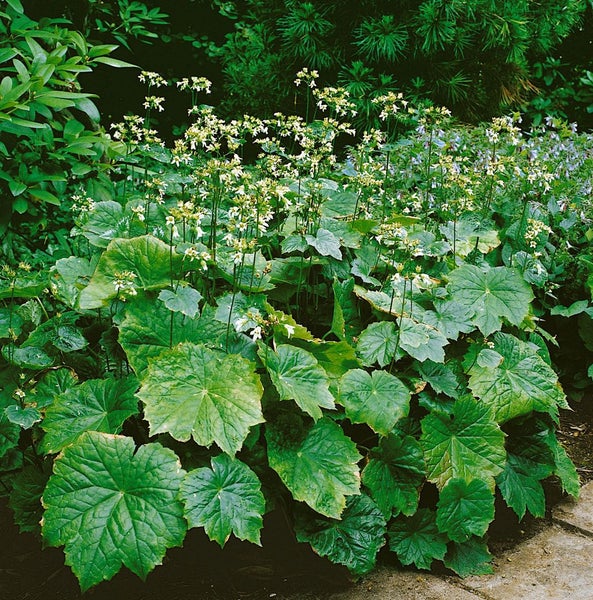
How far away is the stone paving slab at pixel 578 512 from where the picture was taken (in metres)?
2.58

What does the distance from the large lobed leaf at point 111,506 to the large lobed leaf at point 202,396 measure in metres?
0.09

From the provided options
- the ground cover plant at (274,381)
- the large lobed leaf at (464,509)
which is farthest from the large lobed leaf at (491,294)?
the large lobed leaf at (464,509)

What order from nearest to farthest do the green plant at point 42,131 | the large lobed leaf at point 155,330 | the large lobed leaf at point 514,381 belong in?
1. the large lobed leaf at point 155,330
2. the large lobed leaf at point 514,381
3. the green plant at point 42,131

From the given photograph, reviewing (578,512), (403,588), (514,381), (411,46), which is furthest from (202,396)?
(411,46)

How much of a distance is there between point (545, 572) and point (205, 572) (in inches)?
40.2

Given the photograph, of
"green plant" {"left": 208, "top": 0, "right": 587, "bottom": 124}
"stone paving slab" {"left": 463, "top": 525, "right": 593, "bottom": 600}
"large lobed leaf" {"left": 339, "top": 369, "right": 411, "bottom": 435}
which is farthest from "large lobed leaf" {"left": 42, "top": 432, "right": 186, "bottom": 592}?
"green plant" {"left": 208, "top": 0, "right": 587, "bottom": 124}

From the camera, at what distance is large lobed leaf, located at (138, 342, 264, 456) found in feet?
6.63

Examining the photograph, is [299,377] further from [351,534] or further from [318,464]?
[351,534]

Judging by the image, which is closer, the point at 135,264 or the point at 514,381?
the point at 135,264

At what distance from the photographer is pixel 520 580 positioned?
7.50ft

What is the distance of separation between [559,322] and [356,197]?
3.66 feet

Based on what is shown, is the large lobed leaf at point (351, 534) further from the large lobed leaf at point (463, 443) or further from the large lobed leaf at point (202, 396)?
the large lobed leaf at point (202, 396)

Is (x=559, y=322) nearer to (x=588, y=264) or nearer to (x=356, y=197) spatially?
(x=588, y=264)

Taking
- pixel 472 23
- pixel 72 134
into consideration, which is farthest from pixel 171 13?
Answer: pixel 72 134
